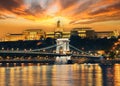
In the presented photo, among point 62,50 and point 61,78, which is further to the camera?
point 62,50

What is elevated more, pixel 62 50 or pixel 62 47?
pixel 62 47

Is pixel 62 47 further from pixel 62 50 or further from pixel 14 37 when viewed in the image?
pixel 14 37

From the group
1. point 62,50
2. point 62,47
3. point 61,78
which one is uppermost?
point 62,47

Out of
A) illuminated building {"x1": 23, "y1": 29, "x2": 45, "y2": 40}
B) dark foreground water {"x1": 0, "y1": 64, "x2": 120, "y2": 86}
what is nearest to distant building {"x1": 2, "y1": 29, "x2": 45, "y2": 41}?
illuminated building {"x1": 23, "y1": 29, "x2": 45, "y2": 40}

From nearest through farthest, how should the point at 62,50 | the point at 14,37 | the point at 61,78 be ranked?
the point at 61,78 → the point at 62,50 → the point at 14,37

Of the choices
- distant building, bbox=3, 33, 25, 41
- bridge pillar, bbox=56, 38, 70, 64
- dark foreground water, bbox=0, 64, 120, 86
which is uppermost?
distant building, bbox=3, 33, 25, 41

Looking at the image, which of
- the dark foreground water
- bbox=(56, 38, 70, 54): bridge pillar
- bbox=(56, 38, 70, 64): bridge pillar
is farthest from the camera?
bbox=(56, 38, 70, 54): bridge pillar

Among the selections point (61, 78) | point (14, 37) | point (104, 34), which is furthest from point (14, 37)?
point (61, 78)

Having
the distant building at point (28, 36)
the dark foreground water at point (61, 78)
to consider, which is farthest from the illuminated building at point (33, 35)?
the dark foreground water at point (61, 78)

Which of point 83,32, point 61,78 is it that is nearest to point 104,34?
point 83,32

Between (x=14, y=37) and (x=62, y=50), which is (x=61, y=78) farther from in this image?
Answer: (x=14, y=37)

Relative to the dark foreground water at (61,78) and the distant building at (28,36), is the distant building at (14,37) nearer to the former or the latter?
the distant building at (28,36)

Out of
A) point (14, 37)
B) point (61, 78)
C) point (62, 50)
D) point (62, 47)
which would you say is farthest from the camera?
point (14, 37)

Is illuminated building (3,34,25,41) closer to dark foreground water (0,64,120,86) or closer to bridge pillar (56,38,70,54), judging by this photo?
bridge pillar (56,38,70,54)
